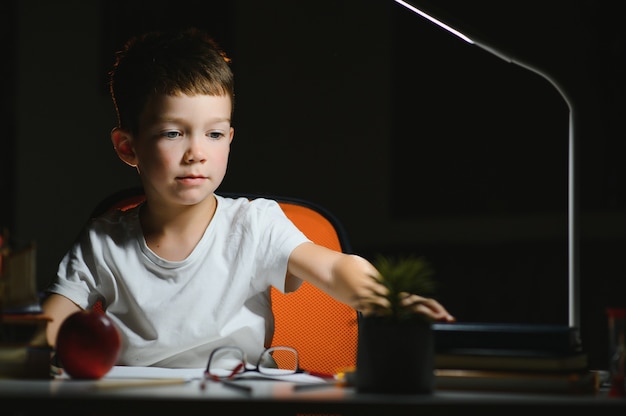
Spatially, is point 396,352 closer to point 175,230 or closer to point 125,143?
point 175,230

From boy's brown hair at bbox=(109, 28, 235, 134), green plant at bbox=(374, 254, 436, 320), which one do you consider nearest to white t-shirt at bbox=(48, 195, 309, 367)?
boy's brown hair at bbox=(109, 28, 235, 134)

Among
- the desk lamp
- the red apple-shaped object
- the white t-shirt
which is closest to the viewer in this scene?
the red apple-shaped object

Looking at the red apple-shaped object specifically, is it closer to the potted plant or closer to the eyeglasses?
the eyeglasses

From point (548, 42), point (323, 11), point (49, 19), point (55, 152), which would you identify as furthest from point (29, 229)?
point (548, 42)

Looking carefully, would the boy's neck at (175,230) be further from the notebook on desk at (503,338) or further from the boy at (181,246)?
the notebook on desk at (503,338)

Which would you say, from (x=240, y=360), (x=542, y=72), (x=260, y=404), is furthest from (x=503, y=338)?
(x=240, y=360)

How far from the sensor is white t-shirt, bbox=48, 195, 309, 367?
141 cm

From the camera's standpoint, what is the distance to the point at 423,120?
114 inches

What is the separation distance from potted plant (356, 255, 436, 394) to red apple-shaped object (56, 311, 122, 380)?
0.98 ft

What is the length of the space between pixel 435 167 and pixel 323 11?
2.33 feet

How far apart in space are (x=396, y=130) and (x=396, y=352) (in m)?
2.17

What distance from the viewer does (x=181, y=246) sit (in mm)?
1459

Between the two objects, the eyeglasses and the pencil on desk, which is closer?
the pencil on desk

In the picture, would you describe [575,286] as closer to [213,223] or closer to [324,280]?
[324,280]
